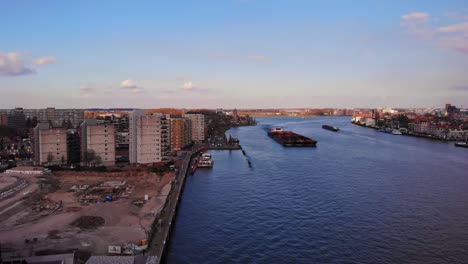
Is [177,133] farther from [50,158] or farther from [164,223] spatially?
[164,223]

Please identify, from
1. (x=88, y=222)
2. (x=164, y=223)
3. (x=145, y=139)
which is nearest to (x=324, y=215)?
(x=164, y=223)

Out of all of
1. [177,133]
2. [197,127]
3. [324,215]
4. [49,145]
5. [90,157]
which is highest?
[197,127]

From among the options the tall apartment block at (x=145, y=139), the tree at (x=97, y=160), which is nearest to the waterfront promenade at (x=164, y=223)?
the tall apartment block at (x=145, y=139)

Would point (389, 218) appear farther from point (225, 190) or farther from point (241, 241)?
point (225, 190)

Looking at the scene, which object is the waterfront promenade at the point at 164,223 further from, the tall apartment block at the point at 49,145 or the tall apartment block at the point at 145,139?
the tall apartment block at the point at 49,145

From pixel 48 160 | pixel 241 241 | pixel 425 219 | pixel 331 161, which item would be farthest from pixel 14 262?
pixel 331 161

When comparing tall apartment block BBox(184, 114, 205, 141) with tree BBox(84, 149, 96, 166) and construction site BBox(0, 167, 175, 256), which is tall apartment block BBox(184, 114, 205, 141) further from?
construction site BBox(0, 167, 175, 256)
